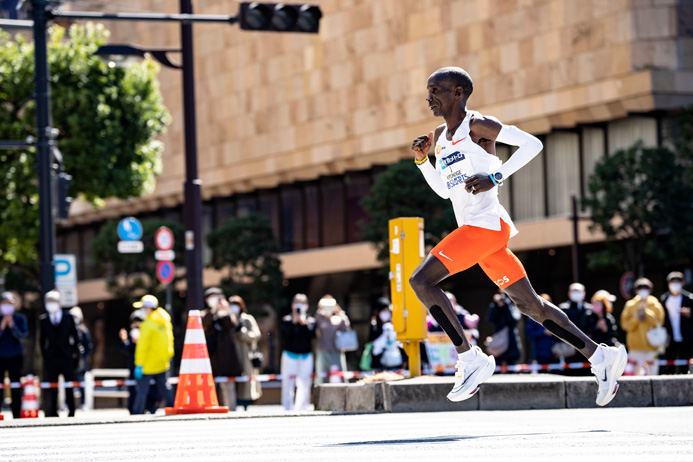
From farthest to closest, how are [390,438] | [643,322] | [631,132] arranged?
1. [631,132]
2. [643,322]
3. [390,438]

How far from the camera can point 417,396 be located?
38.1 ft

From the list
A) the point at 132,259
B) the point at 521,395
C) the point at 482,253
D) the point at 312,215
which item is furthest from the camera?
the point at 312,215

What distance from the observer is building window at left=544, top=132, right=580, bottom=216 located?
41.1 m

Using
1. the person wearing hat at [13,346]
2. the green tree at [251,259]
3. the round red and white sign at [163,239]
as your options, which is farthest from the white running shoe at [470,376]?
the green tree at [251,259]

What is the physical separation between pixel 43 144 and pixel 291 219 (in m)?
33.2

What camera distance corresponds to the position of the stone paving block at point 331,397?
12.6m

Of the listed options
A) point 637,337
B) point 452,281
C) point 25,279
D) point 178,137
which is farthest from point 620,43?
point 25,279

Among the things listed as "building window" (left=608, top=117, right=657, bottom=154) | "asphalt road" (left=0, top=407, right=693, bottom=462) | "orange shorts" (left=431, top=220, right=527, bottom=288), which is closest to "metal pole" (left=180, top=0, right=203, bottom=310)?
"asphalt road" (left=0, top=407, right=693, bottom=462)

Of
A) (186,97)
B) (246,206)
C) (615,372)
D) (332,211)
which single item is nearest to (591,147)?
(332,211)

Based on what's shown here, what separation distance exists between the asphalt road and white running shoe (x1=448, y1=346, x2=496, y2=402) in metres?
0.23

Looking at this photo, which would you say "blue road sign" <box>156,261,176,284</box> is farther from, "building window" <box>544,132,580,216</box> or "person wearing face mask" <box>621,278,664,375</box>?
"building window" <box>544,132,580,216</box>

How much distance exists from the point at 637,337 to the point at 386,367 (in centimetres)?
360

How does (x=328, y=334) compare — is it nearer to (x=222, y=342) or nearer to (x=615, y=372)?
(x=222, y=342)

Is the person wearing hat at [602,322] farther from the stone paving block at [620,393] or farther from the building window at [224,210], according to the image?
the building window at [224,210]
